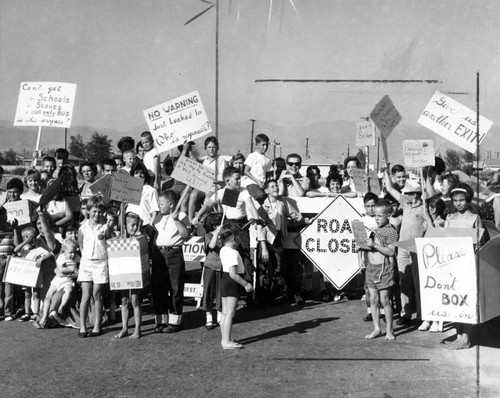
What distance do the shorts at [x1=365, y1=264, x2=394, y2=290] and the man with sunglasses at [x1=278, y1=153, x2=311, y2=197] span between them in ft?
8.45

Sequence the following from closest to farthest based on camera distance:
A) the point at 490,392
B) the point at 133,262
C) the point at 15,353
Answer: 1. the point at 490,392
2. the point at 15,353
3. the point at 133,262

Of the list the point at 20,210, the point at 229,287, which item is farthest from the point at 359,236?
the point at 20,210

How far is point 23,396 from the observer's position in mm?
5848

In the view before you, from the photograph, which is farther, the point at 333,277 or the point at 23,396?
the point at 333,277

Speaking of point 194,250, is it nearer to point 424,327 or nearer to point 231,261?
point 231,261

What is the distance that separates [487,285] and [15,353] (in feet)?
16.6

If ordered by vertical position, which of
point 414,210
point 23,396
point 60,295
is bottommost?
point 23,396

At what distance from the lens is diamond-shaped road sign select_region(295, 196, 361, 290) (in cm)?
935

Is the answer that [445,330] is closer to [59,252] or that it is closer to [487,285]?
[487,285]

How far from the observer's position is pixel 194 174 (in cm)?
892

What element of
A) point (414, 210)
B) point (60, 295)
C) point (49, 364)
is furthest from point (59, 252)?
point (414, 210)

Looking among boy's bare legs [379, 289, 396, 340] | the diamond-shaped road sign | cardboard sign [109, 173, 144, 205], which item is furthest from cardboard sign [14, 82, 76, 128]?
boy's bare legs [379, 289, 396, 340]

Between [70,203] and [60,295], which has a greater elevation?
[70,203]

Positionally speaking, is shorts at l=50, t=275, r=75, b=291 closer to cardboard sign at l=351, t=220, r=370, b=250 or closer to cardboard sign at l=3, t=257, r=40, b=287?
cardboard sign at l=3, t=257, r=40, b=287
